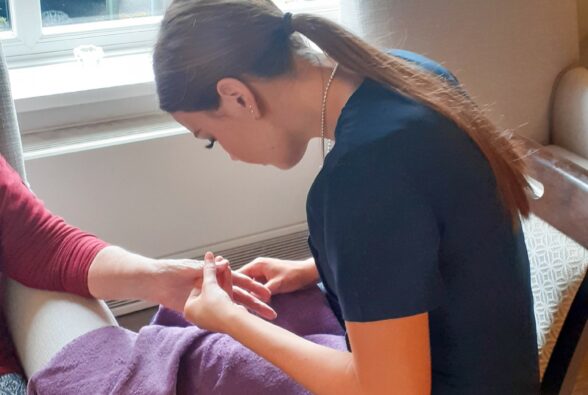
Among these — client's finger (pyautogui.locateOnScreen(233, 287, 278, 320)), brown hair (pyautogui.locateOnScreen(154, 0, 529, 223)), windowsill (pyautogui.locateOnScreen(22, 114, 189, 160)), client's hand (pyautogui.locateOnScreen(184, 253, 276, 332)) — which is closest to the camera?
brown hair (pyautogui.locateOnScreen(154, 0, 529, 223))

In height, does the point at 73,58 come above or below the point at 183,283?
above

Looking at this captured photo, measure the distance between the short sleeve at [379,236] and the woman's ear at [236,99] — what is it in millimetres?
177

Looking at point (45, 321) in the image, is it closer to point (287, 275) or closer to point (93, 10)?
point (287, 275)

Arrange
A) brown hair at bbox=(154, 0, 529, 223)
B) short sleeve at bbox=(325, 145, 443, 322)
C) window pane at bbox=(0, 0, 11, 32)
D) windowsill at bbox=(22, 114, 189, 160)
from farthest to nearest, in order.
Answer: window pane at bbox=(0, 0, 11, 32) → windowsill at bbox=(22, 114, 189, 160) → brown hair at bbox=(154, 0, 529, 223) → short sleeve at bbox=(325, 145, 443, 322)

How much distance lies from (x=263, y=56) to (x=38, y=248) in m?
0.54

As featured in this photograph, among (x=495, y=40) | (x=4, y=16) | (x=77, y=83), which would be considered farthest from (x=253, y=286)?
(x=4, y=16)

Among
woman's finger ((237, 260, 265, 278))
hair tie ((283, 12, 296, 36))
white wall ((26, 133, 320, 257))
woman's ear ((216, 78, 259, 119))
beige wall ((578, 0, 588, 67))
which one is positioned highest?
hair tie ((283, 12, 296, 36))

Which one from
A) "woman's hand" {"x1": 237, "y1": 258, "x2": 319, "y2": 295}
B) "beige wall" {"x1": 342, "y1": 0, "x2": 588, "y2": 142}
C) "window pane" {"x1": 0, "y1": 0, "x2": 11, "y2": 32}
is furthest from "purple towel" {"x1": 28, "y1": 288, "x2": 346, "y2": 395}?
"window pane" {"x1": 0, "y1": 0, "x2": 11, "y2": 32}

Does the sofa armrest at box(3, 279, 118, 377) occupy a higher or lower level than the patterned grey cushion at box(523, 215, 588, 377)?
lower

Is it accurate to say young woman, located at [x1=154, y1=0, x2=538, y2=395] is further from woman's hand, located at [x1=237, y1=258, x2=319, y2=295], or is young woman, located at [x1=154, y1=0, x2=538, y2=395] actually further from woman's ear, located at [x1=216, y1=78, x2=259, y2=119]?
woman's hand, located at [x1=237, y1=258, x2=319, y2=295]

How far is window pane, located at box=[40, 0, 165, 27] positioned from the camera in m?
1.78

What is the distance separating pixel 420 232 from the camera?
0.78 meters

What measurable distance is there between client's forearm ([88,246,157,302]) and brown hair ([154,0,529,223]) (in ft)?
1.18

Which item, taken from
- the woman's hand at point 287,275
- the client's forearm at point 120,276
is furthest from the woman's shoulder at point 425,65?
the client's forearm at point 120,276
